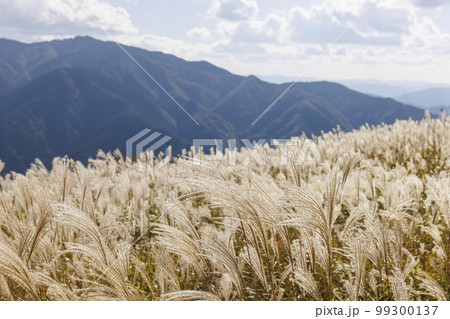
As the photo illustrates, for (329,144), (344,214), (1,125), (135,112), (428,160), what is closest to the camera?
(344,214)

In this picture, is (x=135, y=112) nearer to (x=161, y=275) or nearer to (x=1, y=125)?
(x=1, y=125)

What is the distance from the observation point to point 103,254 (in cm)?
152

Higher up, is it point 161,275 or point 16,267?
point 16,267

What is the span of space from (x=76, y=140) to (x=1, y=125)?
3718 cm

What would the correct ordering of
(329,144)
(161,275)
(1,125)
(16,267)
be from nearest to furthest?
1. (16,267)
2. (161,275)
3. (329,144)
4. (1,125)

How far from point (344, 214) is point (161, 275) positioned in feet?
6.25

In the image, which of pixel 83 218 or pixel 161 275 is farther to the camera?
pixel 161 275

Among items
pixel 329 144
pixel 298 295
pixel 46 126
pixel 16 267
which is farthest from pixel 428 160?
pixel 46 126

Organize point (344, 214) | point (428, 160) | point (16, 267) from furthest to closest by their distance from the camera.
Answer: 1. point (428, 160)
2. point (344, 214)
3. point (16, 267)

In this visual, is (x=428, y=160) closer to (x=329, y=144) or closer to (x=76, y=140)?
(x=329, y=144)

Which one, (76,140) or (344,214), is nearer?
(344,214)

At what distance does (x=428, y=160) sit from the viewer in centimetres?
456
